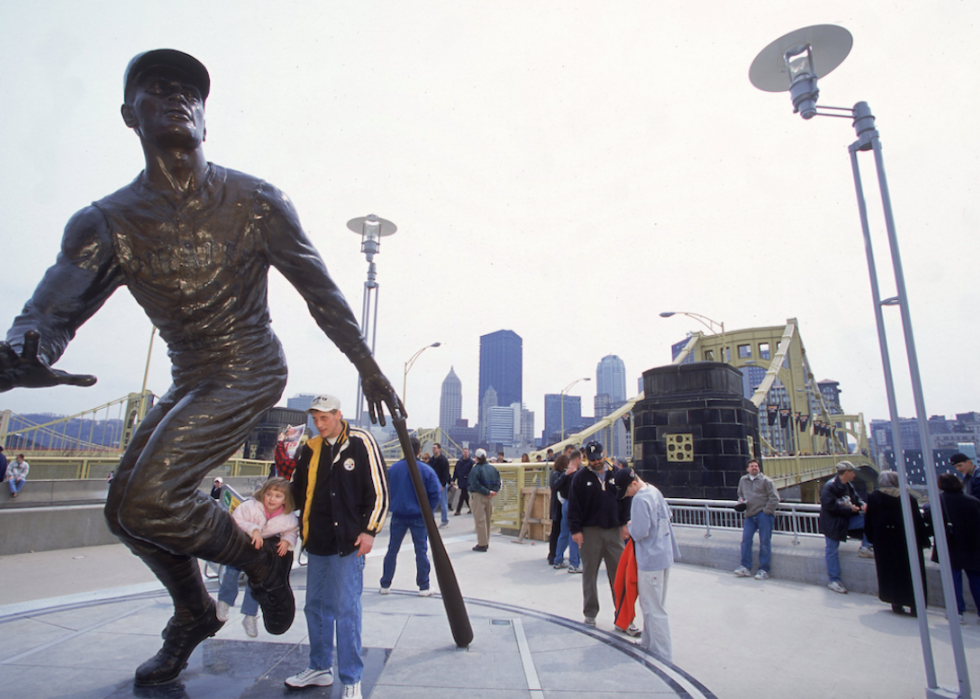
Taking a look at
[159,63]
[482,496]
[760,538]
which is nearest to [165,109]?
[159,63]

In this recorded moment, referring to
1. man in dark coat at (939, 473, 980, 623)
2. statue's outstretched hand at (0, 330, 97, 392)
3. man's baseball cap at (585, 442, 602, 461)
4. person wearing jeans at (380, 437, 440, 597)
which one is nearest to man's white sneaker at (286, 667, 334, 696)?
statue's outstretched hand at (0, 330, 97, 392)

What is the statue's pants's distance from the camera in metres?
2.10

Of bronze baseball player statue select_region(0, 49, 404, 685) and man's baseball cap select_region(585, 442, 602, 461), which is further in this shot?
man's baseball cap select_region(585, 442, 602, 461)

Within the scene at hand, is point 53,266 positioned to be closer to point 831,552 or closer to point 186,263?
point 186,263

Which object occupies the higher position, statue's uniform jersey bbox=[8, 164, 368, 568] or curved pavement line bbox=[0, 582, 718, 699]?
statue's uniform jersey bbox=[8, 164, 368, 568]

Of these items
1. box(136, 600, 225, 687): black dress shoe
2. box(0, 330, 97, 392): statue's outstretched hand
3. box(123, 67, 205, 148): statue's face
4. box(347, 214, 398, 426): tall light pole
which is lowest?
box(136, 600, 225, 687): black dress shoe

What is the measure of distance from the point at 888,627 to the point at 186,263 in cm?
625

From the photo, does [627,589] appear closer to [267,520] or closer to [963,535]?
[267,520]

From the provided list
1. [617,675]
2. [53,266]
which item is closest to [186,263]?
[53,266]

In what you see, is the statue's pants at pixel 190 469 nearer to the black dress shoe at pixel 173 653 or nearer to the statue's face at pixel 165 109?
the black dress shoe at pixel 173 653

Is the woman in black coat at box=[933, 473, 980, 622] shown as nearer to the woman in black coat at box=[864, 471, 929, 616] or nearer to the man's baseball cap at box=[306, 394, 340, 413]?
the woman in black coat at box=[864, 471, 929, 616]

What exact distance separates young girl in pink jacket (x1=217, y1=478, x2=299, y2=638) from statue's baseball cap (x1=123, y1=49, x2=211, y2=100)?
2.04 metres

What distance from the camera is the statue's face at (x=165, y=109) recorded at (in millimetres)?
2254

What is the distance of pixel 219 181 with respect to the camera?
2.48 meters
